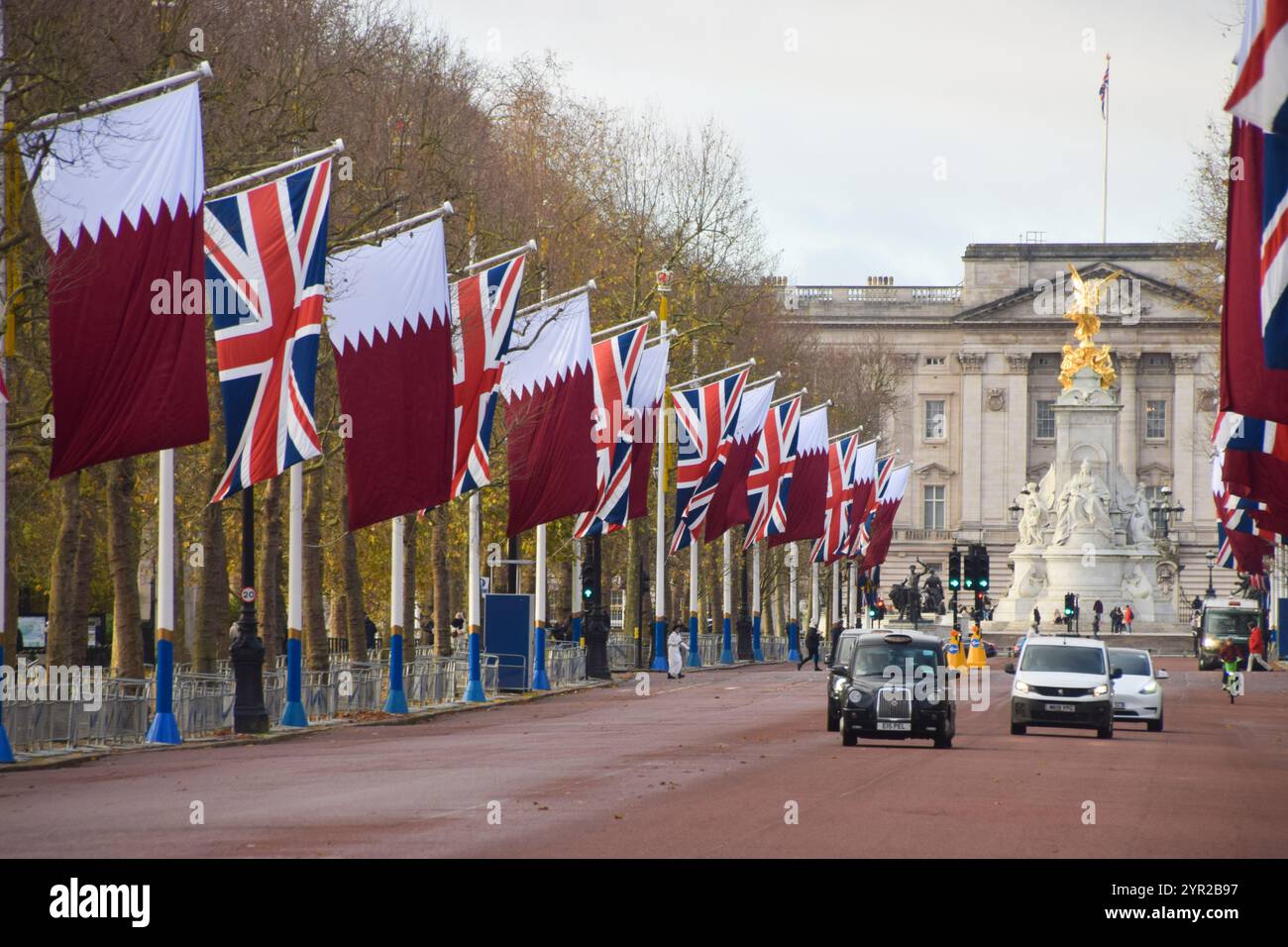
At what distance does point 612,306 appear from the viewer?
68.1 m

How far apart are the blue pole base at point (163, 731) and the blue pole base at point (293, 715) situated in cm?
457

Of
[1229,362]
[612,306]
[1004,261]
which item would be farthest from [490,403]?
[1004,261]

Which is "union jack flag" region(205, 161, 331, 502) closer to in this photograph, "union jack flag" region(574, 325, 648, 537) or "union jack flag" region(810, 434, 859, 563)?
"union jack flag" region(574, 325, 648, 537)

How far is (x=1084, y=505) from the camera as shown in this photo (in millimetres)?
98625

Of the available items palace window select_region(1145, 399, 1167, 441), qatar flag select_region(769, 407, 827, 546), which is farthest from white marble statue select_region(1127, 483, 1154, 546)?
palace window select_region(1145, 399, 1167, 441)

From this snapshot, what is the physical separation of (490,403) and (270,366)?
9103 millimetres

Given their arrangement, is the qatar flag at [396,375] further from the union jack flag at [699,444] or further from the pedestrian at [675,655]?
the pedestrian at [675,655]

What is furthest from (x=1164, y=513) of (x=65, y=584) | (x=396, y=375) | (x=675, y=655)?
(x=396, y=375)

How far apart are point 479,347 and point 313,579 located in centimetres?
911

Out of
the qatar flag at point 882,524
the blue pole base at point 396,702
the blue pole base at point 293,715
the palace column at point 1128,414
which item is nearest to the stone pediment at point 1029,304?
the palace column at point 1128,414

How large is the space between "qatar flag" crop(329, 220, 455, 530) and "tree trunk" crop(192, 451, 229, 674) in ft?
22.0

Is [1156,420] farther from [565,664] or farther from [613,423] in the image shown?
[613,423]

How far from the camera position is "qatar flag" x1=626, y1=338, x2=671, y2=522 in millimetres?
50156

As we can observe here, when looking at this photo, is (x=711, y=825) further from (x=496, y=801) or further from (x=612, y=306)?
(x=612, y=306)
